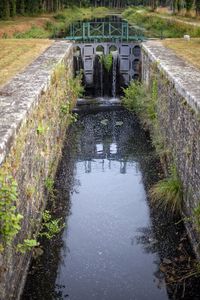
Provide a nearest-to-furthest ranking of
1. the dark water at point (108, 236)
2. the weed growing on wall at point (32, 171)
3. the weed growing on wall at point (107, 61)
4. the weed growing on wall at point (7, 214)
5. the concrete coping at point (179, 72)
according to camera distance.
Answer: the weed growing on wall at point (7, 214) < the weed growing on wall at point (32, 171) < the dark water at point (108, 236) < the concrete coping at point (179, 72) < the weed growing on wall at point (107, 61)

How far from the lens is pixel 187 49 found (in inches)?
680

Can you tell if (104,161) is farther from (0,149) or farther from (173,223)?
(0,149)

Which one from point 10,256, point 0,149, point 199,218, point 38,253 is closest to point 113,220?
point 38,253

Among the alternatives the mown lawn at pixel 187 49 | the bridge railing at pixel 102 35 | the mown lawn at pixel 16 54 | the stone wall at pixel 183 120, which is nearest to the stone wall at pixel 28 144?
the mown lawn at pixel 16 54

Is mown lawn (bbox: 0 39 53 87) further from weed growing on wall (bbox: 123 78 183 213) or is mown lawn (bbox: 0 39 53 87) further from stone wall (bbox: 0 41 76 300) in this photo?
weed growing on wall (bbox: 123 78 183 213)

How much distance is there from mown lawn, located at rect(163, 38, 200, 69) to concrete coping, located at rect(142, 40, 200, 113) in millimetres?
261

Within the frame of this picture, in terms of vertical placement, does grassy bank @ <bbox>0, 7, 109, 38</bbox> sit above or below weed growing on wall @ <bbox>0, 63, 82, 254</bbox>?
above

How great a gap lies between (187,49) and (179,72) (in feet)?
19.3

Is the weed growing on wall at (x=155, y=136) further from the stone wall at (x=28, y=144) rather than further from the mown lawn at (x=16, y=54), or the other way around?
the mown lawn at (x=16, y=54)

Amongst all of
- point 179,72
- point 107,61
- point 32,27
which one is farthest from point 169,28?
point 179,72

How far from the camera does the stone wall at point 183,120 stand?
322 inches

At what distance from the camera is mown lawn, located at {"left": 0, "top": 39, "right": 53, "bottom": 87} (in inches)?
505

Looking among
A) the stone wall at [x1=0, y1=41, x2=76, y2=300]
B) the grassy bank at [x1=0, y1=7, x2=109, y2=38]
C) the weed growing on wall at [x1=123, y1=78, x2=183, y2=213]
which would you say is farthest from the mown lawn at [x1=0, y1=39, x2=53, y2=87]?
the grassy bank at [x1=0, y1=7, x2=109, y2=38]

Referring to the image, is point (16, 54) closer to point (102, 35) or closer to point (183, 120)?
point (102, 35)
